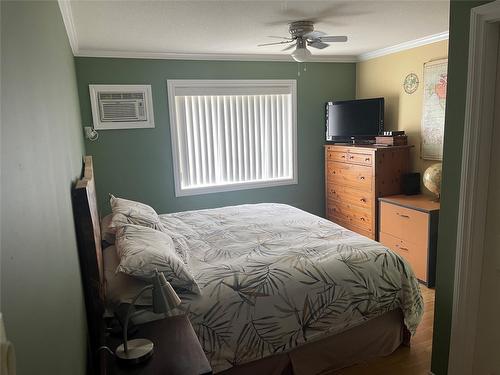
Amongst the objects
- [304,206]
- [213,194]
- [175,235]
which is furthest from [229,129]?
[175,235]

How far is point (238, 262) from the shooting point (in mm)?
2383

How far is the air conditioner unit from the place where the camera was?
395 centimetres

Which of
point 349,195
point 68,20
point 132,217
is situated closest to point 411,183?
point 349,195

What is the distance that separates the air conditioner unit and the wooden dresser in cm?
242

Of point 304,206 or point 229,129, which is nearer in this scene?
point 229,129

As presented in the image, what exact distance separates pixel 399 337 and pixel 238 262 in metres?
1.29

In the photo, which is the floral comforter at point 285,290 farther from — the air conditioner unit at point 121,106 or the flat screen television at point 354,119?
the flat screen television at point 354,119

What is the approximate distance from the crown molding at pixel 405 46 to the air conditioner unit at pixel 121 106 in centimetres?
287

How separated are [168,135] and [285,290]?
2.76m

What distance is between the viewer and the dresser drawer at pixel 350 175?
13.9 feet

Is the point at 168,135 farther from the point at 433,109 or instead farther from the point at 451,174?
the point at 451,174

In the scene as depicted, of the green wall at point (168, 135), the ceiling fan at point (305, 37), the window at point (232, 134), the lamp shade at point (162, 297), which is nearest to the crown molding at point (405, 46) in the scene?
the green wall at point (168, 135)

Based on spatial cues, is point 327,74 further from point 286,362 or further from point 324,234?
A: point 286,362

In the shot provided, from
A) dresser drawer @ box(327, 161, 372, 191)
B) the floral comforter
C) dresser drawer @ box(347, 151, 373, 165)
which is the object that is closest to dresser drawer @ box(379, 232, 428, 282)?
dresser drawer @ box(327, 161, 372, 191)
